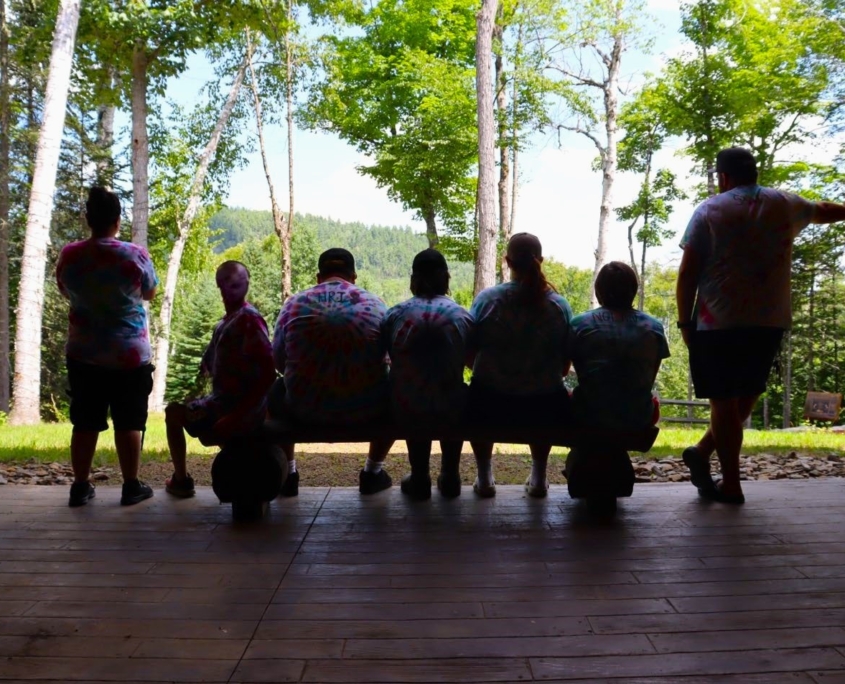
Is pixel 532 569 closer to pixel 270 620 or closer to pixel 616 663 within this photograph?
pixel 616 663

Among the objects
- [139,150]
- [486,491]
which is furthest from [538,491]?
[139,150]

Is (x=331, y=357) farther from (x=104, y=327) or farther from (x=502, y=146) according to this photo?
(x=502, y=146)

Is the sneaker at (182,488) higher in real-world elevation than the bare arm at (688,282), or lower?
lower

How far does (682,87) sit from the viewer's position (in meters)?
18.4

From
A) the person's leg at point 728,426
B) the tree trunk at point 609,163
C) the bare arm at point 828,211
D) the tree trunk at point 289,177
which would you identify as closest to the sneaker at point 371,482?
the person's leg at point 728,426

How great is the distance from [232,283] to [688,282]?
7.30 ft

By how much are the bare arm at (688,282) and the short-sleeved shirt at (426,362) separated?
1123 mm

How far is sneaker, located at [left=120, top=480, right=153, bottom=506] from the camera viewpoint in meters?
3.41

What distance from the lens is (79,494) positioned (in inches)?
134

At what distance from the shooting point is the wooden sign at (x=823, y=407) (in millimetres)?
15344

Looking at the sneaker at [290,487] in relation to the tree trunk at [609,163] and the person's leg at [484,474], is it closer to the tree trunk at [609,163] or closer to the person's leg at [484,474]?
the person's leg at [484,474]

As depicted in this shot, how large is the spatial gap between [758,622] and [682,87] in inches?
759

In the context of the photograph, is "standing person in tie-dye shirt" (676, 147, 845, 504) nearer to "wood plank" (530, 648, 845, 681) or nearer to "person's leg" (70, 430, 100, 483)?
"wood plank" (530, 648, 845, 681)

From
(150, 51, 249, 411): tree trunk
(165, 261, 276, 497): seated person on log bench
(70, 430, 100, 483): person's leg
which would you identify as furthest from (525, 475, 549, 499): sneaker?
(150, 51, 249, 411): tree trunk
